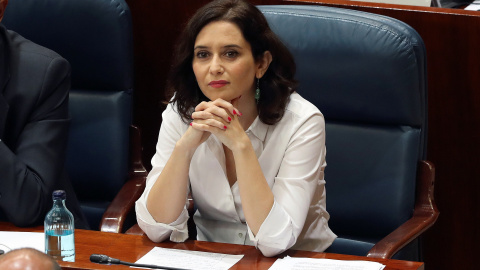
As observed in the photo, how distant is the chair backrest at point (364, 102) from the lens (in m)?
2.59

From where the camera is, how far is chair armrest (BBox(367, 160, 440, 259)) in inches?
93.0

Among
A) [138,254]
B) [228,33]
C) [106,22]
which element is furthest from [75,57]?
[138,254]

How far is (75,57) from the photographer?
3.01 meters

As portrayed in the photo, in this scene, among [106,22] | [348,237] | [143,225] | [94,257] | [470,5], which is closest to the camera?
[94,257]

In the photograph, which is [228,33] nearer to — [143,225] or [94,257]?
[143,225]

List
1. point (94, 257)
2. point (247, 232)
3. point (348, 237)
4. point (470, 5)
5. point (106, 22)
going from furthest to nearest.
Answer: point (470, 5) < point (106, 22) < point (348, 237) < point (247, 232) < point (94, 257)

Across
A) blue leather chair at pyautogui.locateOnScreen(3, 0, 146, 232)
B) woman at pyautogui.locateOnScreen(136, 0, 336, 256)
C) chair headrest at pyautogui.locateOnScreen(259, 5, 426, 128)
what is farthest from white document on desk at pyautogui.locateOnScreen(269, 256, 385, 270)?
blue leather chair at pyautogui.locateOnScreen(3, 0, 146, 232)

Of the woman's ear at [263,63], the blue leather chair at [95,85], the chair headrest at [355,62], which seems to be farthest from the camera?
the blue leather chair at [95,85]

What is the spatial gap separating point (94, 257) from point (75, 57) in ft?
3.77

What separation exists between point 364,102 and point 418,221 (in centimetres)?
38

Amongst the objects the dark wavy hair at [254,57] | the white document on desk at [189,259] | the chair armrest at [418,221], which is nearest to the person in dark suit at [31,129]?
the dark wavy hair at [254,57]

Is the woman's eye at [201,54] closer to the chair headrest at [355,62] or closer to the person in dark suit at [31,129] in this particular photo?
the chair headrest at [355,62]

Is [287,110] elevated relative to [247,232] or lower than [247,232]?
elevated

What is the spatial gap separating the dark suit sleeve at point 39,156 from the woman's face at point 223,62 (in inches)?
16.9
